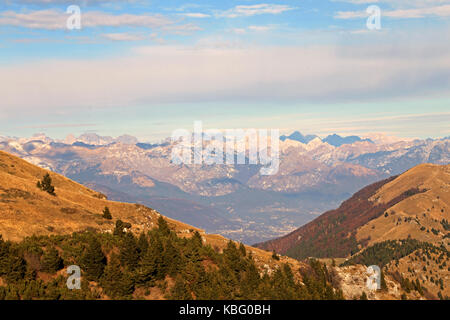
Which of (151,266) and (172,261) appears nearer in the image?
(151,266)

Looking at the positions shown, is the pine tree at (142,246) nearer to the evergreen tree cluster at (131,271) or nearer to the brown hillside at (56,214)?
the evergreen tree cluster at (131,271)

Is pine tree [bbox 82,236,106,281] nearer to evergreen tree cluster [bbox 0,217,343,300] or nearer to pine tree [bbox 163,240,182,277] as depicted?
evergreen tree cluster [bbox 0,217,343,300]

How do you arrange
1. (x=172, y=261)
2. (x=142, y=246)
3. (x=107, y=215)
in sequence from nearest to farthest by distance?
1. (x=172, y=261)
2. (x=142, y=246)
3. (x=107, y=215)

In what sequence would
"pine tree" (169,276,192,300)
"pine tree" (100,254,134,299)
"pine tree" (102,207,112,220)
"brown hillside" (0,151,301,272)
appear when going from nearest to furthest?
"pine tree" (100,254,134,299) < "pine tree" (169,276,192,300) < "brown hillside" (0,151,301,272) < "pine tree" (102,207,112,220)

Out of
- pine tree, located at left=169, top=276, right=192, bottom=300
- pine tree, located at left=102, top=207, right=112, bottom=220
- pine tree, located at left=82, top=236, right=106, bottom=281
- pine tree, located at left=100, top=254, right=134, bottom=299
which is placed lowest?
pine tree, located at left=169, top=276, right=192, bottom=300

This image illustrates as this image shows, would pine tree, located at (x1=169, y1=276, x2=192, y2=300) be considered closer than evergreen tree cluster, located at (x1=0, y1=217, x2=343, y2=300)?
No

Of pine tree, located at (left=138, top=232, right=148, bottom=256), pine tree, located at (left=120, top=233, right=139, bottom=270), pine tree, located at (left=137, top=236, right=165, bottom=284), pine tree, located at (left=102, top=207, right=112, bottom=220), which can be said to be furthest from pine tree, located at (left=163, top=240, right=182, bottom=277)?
pine tree, located at (left=102, top=207, right=112, bottom=220)

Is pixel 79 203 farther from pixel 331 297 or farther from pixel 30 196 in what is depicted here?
pixel 331 297

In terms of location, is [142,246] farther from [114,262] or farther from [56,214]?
[56,214]

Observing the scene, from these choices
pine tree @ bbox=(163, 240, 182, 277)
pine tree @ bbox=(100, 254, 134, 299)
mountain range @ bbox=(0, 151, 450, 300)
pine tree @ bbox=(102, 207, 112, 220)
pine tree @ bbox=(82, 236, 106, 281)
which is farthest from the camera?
pine tree @ bbox=(102, 207, 112, 220)

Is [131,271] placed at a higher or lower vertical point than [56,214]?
lower

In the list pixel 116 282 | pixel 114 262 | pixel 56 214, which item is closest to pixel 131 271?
pixel 114 262

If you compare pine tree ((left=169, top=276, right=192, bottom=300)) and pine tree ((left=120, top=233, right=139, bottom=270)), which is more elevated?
pine tree ((left=120, top=233, right=139, bottom=270))
